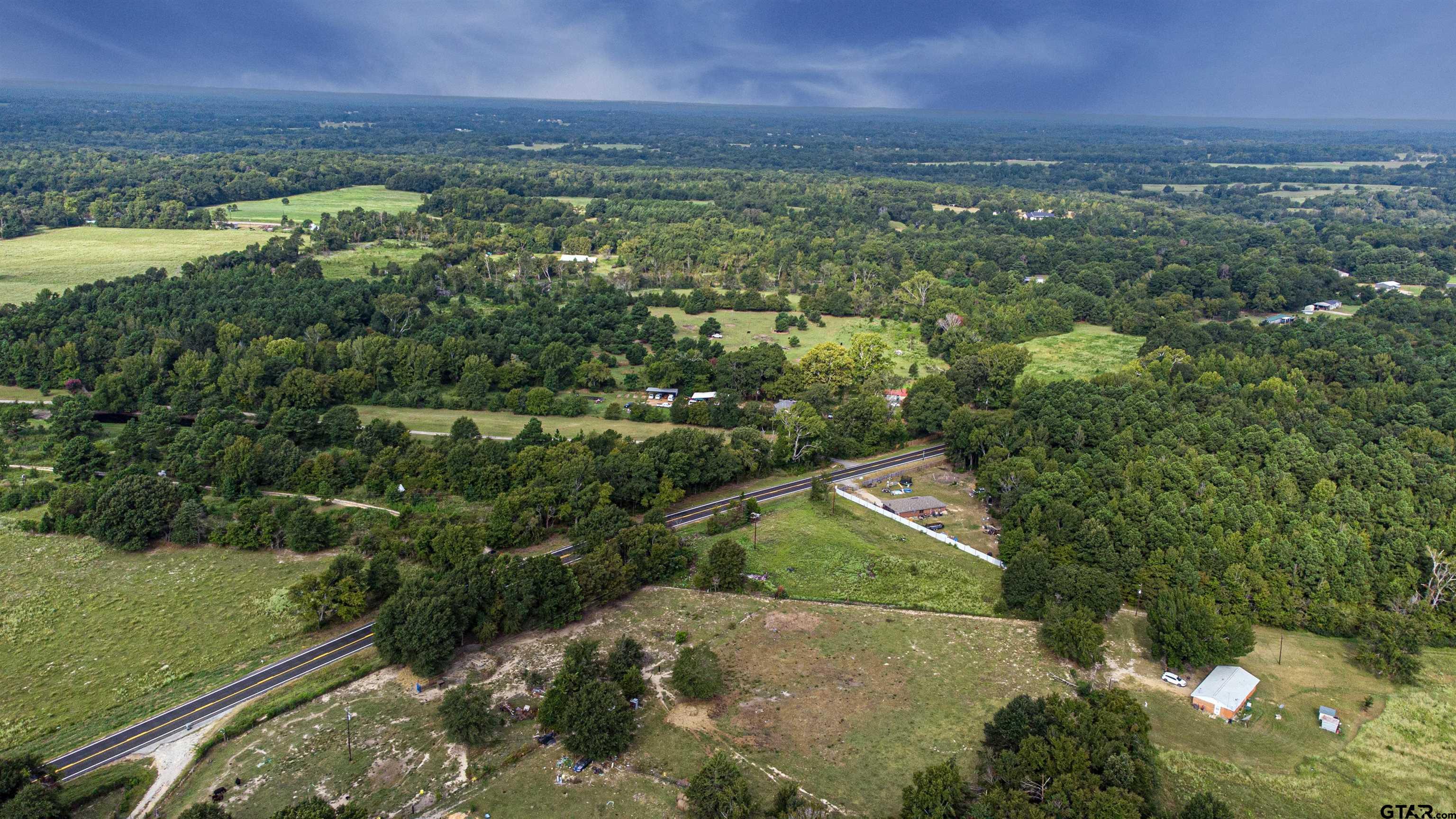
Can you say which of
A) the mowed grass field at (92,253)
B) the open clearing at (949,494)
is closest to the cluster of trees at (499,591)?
the open clearing at (949,494)

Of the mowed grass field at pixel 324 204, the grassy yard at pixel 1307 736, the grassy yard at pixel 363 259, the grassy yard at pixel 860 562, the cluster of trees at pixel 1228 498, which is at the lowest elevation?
the grassy yard at pixel 1307 736

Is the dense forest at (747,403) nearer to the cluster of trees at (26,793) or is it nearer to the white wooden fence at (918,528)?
the white wooden fence at (918,528)

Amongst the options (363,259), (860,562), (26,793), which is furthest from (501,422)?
(363,259)

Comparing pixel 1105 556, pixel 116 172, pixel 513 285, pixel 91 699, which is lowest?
pixel 91 699

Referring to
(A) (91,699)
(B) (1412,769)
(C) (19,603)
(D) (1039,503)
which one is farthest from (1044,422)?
(C) (19,603)

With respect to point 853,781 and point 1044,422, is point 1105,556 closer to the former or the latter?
point 1044,422

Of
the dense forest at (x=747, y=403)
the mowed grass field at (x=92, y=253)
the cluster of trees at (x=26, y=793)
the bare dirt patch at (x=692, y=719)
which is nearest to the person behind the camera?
the cluster of trees at (x=26, y=793)

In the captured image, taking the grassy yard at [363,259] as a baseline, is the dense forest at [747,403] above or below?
below
